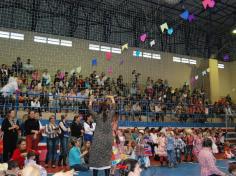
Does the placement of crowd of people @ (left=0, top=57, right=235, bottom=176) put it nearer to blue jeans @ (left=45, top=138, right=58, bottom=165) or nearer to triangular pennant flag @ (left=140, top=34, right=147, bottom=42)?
blue jeans @ (left=45, top=138, right=58, bottom=165)

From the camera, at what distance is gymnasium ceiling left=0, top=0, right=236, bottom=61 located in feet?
58.4

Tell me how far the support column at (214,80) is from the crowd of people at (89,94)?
2.18 m

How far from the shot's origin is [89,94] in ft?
45.2

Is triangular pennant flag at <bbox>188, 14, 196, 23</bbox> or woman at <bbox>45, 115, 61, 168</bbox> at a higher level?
triangular pennant flag at <bbox>188, 14, 196, 23</bbox>

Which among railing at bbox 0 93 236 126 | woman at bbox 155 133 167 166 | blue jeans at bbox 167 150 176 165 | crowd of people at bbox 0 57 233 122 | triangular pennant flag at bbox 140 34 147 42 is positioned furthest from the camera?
triangular pennant flag at bbox 140 34 147 42

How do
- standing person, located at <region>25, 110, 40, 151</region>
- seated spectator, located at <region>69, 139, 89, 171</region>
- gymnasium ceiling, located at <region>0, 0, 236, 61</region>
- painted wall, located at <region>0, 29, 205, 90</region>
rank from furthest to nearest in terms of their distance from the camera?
1. gymnasium ceiling, located at <region>0, 0, 236, 61</region>
2. painted wall, located at <region>0, 29, 205, 90</region>
3. standing person, located at <region>25, 110, 40, 151</region>
4. seated spectator, located at <region>69, 139, 89, 171</region>

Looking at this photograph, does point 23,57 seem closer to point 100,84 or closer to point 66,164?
point 100,84

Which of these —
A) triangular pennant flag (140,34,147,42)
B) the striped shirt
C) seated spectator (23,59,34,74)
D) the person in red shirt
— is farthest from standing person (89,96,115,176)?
triangular pennant flag (140,34,147,42)

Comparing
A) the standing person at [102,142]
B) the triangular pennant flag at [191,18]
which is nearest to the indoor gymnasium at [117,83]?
the standing person at [102,142]

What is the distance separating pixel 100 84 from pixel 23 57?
4.50 m

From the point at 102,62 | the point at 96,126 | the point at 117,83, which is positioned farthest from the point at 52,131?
the point at 102,62

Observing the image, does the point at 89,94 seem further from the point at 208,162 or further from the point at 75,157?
the point at 208,162

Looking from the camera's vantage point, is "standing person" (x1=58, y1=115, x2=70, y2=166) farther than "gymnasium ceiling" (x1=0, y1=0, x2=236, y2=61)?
No

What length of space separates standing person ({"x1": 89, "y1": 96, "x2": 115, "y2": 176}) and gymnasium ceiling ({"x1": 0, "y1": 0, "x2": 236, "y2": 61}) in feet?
45.4
